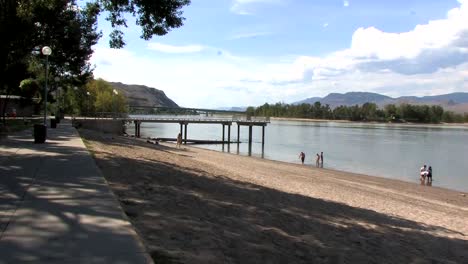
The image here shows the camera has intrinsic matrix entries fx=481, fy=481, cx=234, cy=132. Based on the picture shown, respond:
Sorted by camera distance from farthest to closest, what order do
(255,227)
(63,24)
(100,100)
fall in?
1. (100,100)
2. (63,24)
3. (255,227)

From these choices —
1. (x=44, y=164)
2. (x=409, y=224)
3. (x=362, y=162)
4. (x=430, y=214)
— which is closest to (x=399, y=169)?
(x=362, y=162)

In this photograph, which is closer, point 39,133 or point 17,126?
point 39,133

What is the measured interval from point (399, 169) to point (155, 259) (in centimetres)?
4288

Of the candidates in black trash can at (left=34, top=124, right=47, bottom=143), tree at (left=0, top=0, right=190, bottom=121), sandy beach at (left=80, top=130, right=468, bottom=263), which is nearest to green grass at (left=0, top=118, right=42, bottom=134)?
tree at (left=0, top=0, right=190, bottom=121)

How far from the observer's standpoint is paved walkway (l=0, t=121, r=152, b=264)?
203 inches

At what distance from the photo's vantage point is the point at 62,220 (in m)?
6.54

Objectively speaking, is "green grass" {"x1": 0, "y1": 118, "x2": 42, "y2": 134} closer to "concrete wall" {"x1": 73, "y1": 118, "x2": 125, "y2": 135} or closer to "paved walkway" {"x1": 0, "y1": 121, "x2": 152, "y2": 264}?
"concrete wall" {"x1": 73, "y1": 118, "x2": 125, "y2": 135}

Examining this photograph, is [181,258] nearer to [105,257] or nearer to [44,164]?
[105,257]

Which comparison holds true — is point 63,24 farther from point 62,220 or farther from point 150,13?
point 62,220

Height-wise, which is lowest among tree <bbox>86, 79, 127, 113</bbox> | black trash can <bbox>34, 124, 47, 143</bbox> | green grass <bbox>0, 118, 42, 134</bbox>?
green grass <bbox>0, 118, 42, 134</bbox>

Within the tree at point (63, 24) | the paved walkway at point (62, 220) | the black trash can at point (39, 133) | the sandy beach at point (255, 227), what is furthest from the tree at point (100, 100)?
the paved walkway at point (62, 220)

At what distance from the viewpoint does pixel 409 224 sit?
12312mm

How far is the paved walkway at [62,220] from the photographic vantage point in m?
5.15

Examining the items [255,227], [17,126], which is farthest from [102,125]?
[255,227]
